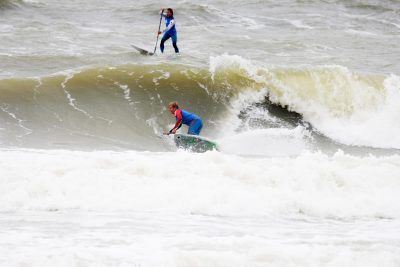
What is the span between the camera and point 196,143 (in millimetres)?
11555

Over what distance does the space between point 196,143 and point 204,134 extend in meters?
2.53

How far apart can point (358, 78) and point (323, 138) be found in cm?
302

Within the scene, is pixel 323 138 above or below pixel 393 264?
below

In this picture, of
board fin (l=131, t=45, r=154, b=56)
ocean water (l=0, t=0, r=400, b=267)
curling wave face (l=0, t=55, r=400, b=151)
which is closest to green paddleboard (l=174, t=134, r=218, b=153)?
ocean water (l=0, t=0, r=400, b=267)

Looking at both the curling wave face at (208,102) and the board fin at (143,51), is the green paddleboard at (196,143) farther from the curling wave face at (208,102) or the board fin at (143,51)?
the board fin at (143,51)

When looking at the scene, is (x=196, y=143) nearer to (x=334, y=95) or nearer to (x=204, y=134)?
(x=204, y=134)

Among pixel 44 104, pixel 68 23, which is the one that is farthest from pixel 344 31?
pixel 44 104

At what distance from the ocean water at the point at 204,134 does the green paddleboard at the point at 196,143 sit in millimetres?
423

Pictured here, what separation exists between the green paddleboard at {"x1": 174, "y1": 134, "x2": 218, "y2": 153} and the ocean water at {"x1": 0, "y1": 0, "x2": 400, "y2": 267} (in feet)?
1.39

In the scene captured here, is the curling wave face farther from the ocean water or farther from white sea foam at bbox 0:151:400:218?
white sea foam at bbox 0:151:400:218

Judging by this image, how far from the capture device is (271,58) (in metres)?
18.9

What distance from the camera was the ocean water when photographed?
22.0 feet

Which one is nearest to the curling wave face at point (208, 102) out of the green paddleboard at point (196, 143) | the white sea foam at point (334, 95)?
the white sea foam at point (334, 95)

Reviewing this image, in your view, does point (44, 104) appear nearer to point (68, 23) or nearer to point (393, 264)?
point (68, 23)
